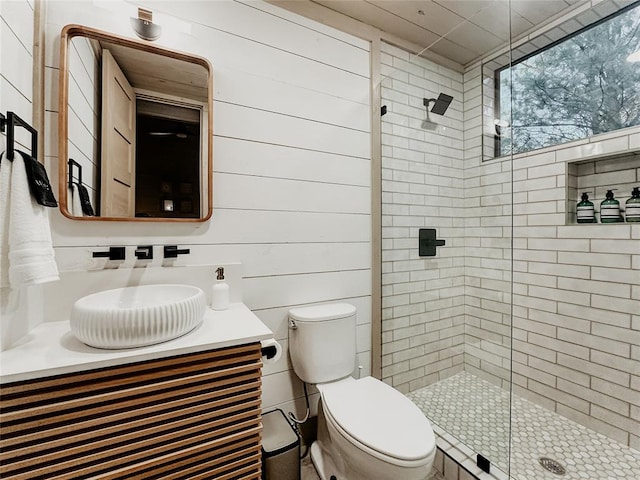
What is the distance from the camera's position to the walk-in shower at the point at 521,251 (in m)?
1.57

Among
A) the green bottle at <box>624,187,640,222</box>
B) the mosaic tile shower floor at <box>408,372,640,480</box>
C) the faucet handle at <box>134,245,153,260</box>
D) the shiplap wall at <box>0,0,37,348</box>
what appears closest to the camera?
the shiplap wall at <box>0,0,37,348</box>

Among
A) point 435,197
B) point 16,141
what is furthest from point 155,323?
point 435,197

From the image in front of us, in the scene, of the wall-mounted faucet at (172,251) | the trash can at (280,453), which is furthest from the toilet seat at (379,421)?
the wall-mounted faucet at (172,251)

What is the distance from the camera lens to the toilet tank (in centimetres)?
151

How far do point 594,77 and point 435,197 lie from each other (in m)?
1.09

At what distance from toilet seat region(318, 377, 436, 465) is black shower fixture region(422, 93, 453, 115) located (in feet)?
5.67

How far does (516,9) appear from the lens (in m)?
1.77

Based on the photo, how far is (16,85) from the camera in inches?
38.9

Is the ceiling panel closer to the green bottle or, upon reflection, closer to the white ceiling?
the white ceiling

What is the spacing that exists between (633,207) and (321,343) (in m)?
1.80

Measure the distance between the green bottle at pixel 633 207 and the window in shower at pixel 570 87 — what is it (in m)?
0.36

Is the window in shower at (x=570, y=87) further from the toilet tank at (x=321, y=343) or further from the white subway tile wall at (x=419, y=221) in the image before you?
the toilet tank at (x=321, y=343)

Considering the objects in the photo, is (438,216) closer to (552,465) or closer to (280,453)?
(552,465)

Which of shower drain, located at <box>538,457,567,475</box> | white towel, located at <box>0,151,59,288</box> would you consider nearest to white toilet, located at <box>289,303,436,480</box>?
shower drain, located at <box>538,457,567,475</box>
